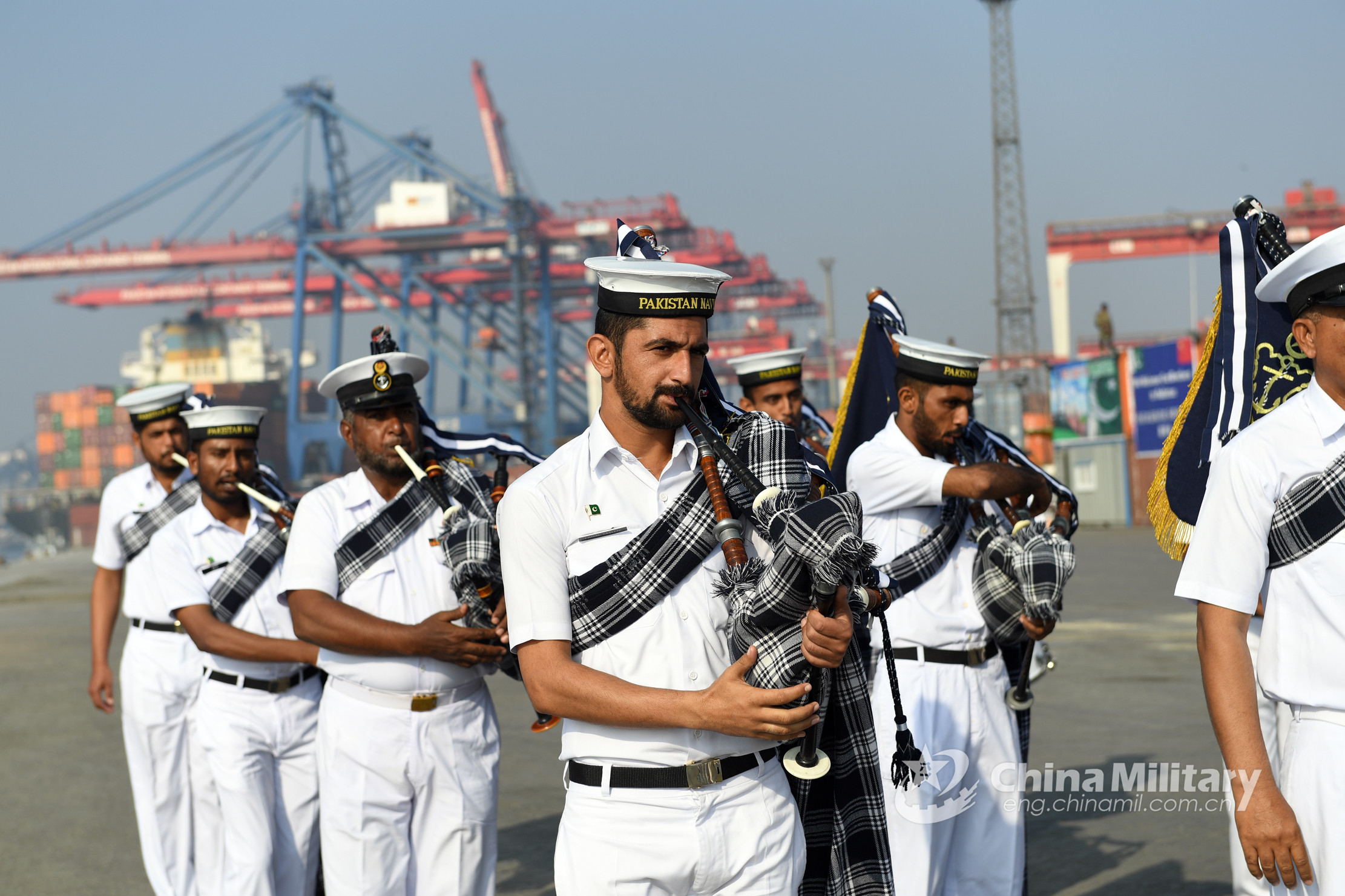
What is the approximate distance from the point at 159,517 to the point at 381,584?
213 centimetres

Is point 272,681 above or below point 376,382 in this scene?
below

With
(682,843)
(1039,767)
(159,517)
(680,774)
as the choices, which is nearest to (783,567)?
(680,774)

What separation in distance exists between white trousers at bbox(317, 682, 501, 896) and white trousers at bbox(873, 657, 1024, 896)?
1.40m

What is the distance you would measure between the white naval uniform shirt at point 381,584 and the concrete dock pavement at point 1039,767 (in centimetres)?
217

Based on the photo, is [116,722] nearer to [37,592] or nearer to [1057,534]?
[1057,534]

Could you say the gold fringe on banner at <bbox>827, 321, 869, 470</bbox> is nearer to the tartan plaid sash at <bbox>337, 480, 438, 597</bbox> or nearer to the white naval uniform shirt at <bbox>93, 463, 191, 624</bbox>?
the tartan plaid sash at <bbox>337, 480, 438, 597</bbox>

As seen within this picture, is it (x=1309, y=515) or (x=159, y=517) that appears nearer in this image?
(x=1309, y=515)

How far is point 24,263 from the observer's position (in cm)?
7238

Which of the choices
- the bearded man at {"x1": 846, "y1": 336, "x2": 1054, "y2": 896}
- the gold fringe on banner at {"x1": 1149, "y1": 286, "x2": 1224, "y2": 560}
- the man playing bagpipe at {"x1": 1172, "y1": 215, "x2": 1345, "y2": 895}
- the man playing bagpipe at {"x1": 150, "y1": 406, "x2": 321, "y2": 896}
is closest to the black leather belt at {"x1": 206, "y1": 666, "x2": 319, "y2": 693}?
the man playing bagpipe at {"x1": 150, "y1": 406, "x2": 321, "y2": 896}

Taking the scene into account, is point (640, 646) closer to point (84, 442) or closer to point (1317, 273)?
point (1317, 273)

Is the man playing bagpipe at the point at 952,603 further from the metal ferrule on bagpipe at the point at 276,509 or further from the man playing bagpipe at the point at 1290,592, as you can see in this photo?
the metal ferrule on bagpipe at the point at 276,509

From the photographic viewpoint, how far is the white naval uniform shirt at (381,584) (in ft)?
13.9

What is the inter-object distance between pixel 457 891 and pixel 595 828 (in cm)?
180

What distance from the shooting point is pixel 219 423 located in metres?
5.34
